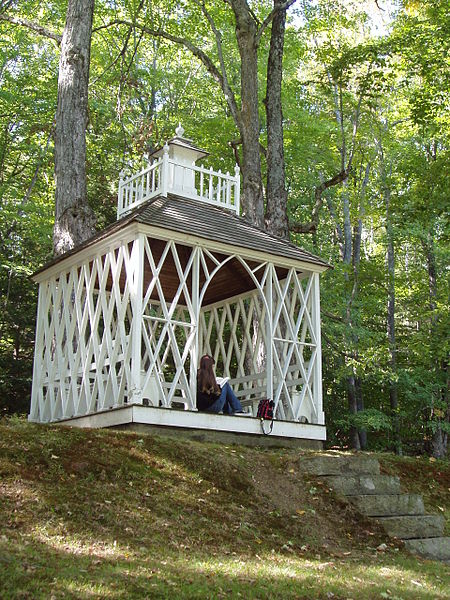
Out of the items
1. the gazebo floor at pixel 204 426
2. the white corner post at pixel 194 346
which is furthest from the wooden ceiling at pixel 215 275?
the gazebo floor at pixel 204 426

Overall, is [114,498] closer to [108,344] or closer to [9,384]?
[108,344]

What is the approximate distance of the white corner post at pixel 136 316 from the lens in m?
10.1

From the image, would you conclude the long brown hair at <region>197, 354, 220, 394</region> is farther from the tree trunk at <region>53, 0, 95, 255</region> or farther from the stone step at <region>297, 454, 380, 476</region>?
the tree trunk at <region>53, 0, 95, 255</region>

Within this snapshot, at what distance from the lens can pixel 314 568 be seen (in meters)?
6.84

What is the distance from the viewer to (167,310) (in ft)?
36.5

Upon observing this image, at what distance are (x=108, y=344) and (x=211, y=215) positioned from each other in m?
3.08

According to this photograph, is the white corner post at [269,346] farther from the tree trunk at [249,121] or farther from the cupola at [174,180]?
the tree trunk at [249,121]

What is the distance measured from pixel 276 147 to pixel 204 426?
28.3 feet

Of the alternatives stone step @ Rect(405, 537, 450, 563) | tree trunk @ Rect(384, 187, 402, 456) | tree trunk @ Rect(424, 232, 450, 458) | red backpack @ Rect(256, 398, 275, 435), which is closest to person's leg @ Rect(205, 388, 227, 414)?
red backpack @ Rect(256, 398, 275, 435)

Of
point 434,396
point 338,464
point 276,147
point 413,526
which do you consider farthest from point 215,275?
point 434,396

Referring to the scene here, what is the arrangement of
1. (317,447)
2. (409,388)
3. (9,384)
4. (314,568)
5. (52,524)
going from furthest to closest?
(409,388) → (9,384) → (317,447) → (314,568) → (52,524)

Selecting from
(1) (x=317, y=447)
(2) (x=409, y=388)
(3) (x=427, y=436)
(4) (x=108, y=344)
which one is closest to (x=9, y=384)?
(4) (x=108, y=344)

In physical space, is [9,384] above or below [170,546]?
above

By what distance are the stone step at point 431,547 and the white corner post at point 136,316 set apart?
13.5ft
